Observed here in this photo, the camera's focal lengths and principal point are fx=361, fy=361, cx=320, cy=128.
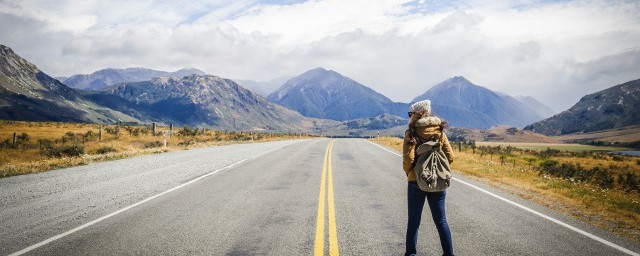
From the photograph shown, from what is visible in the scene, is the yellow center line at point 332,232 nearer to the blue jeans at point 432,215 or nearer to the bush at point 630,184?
the blue jeans at point 432,215

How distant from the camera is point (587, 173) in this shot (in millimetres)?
19656

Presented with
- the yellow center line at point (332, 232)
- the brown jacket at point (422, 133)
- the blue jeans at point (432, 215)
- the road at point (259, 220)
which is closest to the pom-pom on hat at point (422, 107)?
the brown jacket at point (422, 133)

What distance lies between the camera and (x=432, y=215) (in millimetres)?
4590

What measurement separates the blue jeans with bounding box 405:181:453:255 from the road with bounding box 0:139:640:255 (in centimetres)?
41

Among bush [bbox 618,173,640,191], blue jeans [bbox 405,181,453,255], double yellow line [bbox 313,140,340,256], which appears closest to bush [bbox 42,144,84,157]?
double yellow line [bbox 313,140,340,256]

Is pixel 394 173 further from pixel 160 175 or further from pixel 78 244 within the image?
pixel 78 244

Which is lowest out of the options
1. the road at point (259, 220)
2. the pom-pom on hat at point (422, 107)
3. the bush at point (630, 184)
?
the bush at point (630, 184)

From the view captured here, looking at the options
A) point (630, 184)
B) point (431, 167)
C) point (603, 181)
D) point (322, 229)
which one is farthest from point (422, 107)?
point (630, 184)

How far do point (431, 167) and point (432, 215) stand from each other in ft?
2.07

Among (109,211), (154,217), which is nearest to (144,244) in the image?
(154,217)

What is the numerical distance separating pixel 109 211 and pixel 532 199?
31.2 feet

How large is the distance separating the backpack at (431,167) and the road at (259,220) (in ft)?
3.58

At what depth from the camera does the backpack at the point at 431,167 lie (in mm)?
4438

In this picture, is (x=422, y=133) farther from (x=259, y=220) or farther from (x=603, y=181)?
(x=603, y=181)
